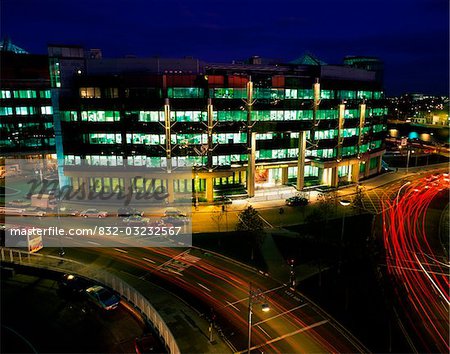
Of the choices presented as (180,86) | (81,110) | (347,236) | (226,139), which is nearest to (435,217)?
(347,236)

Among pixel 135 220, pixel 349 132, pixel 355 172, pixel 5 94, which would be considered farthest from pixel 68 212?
pixel 349 132

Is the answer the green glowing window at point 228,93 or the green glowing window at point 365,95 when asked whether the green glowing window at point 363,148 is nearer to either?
the green glowing window at point 365,95

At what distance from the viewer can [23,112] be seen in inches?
3703

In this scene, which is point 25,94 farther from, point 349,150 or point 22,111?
point 349,150

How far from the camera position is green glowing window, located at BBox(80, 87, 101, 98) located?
218 ft

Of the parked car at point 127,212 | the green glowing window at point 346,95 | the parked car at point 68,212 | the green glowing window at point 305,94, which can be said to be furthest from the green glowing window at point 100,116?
the green glowing window at point 346,95

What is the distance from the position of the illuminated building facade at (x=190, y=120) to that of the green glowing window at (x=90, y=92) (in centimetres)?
18

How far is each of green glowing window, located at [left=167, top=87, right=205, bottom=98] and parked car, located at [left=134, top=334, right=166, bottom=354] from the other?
152 ft

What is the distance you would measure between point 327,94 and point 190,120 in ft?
102

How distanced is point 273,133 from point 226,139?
34.3ft

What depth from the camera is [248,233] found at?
148 feet

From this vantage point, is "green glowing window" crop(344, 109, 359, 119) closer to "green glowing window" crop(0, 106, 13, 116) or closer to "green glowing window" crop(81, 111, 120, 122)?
"green glowing window" crop(81, 111, 120, 122)

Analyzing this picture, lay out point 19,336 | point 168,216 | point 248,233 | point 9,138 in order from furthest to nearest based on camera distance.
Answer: point 9,138
point 168,216
point 248,233
point 19,336

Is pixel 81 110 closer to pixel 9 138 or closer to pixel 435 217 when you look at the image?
pixel 9 138
